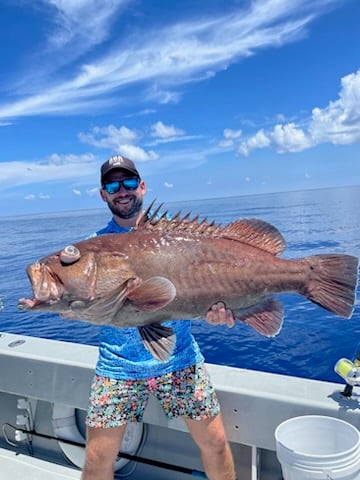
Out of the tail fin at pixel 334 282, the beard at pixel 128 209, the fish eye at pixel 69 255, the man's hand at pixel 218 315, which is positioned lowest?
the man's hand at pixel 218 315

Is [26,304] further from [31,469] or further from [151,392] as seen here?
[31,469]

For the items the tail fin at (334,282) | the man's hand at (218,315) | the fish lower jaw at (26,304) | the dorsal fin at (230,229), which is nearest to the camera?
the fish lower jaw at (26,304)

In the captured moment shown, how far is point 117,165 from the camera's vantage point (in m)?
3.00

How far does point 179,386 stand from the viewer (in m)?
3.12

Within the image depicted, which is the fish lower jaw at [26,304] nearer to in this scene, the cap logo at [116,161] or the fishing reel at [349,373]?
the cap logo at [116,161]

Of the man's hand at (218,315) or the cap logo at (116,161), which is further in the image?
the cap logo at (116,161)

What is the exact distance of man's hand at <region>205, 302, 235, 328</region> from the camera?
8.48 feet

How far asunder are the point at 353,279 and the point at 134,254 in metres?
1.28

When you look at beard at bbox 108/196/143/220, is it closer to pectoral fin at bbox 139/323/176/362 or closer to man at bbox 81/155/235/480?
man at bbox 81/155/235/480

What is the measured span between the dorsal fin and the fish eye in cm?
44

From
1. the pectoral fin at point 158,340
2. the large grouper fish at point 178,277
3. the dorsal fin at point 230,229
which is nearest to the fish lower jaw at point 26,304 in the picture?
the large grouper fish at point 178,277

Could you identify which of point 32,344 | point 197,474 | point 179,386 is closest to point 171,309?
point 179,386

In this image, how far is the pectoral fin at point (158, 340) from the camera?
2.49 metres

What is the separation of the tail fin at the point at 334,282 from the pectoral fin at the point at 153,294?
2.71ft
